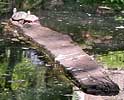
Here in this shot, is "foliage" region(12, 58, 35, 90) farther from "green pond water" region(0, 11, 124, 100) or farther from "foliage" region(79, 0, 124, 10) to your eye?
"foliage" region(79, 0, 124, 10)

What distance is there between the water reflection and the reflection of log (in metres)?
0.17

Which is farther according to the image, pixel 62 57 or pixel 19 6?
pixel 19 6

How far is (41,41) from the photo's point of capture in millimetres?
7691

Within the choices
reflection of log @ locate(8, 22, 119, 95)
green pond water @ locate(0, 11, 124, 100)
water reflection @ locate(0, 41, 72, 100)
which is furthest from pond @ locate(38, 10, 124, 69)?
water reflection @ locate(0, 41, 72, 100)

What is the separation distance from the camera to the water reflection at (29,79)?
17.5 ft

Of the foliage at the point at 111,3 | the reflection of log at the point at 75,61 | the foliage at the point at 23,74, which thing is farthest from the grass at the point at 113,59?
the foliage at the point at 111,3

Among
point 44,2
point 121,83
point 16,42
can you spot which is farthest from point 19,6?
point 121,83

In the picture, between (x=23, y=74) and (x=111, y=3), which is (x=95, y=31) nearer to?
(x=111, y=3)

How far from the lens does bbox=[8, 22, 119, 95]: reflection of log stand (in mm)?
5450

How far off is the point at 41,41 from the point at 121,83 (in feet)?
7.33

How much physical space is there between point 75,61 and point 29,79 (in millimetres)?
743

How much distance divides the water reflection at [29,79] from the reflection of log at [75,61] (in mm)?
165

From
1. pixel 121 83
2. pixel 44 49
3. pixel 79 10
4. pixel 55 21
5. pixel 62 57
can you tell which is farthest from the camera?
pixel 79 10

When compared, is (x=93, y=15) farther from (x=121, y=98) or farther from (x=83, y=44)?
(x=121, y=98)
